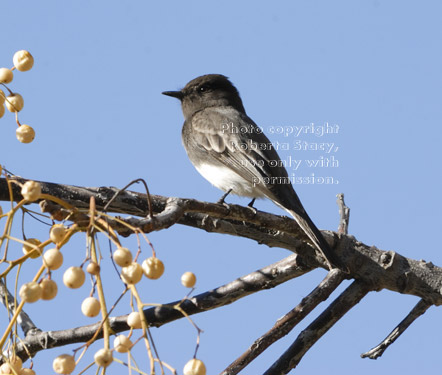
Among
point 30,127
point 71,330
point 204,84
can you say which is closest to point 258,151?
point 204,84

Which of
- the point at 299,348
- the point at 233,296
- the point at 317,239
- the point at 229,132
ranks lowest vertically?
the point at 299,348

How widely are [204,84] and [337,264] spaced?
3.48 meters

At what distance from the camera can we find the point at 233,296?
3.55m

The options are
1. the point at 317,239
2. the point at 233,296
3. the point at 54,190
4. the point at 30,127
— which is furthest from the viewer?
the point at 317,239

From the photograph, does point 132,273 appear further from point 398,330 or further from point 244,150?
point 244,150

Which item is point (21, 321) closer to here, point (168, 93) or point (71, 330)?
point (71, 330)

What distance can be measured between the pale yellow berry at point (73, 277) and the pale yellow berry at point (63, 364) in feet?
0.58

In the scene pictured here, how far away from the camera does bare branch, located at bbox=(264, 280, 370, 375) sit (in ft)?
10.7

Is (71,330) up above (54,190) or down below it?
below

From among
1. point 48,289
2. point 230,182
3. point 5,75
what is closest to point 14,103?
point 5,75

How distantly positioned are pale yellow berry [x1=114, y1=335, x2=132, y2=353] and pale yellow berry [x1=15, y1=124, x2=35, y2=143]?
740 millimetres

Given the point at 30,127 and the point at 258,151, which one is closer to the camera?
the point at 30,127

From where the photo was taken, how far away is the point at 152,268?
1.72m

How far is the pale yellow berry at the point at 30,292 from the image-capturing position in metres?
1.60
